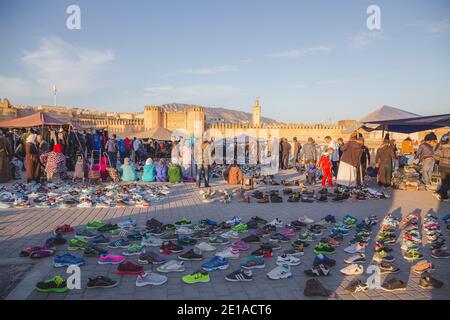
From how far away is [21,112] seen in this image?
161 feet

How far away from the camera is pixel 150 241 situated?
4.76 meters

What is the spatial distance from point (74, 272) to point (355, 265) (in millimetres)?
3216

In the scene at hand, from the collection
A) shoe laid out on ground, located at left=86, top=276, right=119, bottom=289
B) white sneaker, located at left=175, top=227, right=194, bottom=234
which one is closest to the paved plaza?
shoe laid out on ground, located at left=86, top=276, right=119, bottom=289

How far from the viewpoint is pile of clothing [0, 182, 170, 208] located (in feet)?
23.7

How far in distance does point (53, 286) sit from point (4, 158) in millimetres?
9024

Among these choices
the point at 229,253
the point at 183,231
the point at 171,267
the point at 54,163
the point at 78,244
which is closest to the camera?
the point at 171,267

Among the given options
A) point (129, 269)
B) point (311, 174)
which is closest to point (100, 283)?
point (129, 269)

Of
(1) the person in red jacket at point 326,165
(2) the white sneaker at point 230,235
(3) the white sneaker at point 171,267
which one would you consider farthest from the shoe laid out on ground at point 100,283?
(1) the person in red jacket at point 326,165

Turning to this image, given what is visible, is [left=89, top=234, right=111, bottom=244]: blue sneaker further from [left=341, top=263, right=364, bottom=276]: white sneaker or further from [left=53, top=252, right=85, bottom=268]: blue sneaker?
[left=341, top=263, right=364, bottom=276]: white sneaker

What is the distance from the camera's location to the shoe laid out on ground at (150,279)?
3384 mm

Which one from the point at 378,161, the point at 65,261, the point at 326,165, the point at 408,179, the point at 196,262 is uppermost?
the point at 378,161

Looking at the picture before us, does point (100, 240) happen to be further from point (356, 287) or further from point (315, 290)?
point (356, 287)

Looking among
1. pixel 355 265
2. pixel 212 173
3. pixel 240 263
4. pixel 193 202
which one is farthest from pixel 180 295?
pixel 212 173

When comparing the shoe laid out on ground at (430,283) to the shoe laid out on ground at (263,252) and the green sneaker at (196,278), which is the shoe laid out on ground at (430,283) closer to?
the shoe laid out on ground at (263,252)
